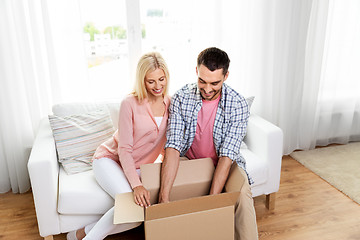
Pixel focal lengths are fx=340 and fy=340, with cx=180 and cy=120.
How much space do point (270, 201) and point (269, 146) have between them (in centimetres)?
40

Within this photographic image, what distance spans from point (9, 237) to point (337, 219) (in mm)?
1987

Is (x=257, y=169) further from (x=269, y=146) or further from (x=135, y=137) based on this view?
(x=135, y=137)

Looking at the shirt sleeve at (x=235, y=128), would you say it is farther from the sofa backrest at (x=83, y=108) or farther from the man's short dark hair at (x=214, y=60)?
the sofa backrest at (x=83, y=108)

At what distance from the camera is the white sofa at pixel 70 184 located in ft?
5.53

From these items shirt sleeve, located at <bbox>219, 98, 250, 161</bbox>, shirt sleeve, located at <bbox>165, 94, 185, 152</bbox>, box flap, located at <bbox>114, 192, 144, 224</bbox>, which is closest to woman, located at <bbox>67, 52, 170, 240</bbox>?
shirt sleeve, located at <bbox>165, 94, 185, 152</bbox>

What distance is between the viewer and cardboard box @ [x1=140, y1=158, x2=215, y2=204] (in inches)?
59.4

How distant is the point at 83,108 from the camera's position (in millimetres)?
2178

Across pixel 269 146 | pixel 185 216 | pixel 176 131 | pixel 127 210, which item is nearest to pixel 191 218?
pixel 185 216

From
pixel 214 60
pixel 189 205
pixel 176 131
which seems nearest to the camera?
pixel 189 205

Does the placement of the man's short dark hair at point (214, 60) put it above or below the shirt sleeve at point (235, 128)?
above

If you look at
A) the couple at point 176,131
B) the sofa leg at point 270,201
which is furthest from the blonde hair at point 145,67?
the sofa leg at point 270,201

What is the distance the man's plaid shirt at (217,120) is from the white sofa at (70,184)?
399mm

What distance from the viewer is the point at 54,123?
1.98 meters

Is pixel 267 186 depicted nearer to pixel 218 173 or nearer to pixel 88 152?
pixel 218 173
